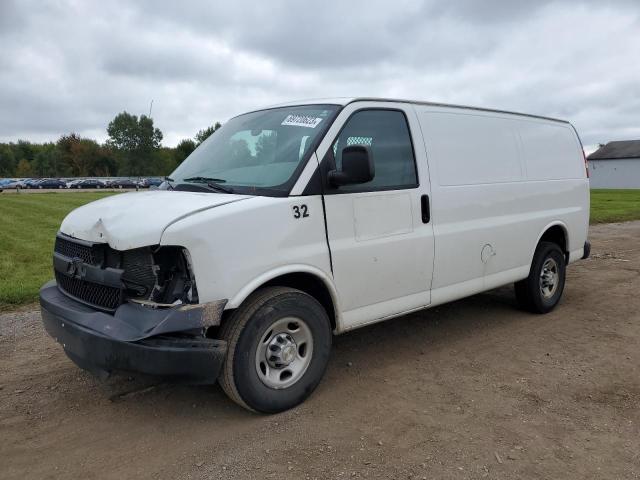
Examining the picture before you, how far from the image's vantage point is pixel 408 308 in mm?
4480

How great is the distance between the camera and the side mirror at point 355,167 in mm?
3719

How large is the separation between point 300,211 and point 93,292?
4.95ft

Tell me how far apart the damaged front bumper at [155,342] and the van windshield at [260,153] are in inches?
39.5

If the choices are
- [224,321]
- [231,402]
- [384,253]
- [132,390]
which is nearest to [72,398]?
[132,390]

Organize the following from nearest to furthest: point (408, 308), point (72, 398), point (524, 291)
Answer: point (72, 398), point (408, 308), point (524, 291)

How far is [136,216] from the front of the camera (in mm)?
3402

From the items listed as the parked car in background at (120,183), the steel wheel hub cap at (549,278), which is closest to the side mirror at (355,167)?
the steel wheel hub cap at (549,278)

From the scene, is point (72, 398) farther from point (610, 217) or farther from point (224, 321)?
point (610, 217)

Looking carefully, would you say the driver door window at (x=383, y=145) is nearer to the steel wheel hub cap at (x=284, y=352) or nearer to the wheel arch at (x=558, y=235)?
the steel wheel hub cap at (x=284, y=352)

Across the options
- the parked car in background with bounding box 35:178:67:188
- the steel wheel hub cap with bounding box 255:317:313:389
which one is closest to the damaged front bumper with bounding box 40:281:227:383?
the steel wheel hub cap with bounding box 255:317:313:389

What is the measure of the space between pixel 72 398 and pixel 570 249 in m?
5.54

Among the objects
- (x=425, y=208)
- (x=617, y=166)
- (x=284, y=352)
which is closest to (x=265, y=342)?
(x=284, y=352)

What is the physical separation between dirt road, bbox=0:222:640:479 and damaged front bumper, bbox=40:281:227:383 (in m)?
0.52

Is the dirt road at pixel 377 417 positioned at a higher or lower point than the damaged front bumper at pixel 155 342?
lower
